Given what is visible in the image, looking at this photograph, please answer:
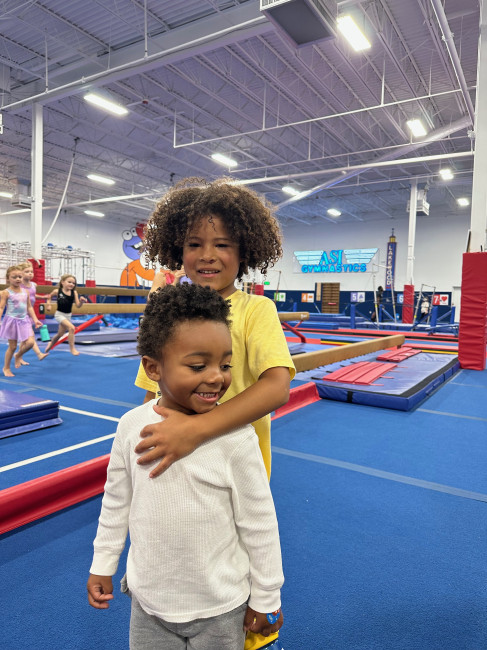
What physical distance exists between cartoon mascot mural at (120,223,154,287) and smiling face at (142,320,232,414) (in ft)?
78.5

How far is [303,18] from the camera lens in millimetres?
5551

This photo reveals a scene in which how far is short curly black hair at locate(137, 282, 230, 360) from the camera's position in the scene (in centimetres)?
84

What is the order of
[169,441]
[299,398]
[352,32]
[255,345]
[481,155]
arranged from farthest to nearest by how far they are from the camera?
[352,32] → [481,155] → [299,398] → [255,345] → [169,441]

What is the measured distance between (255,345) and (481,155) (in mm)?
7027

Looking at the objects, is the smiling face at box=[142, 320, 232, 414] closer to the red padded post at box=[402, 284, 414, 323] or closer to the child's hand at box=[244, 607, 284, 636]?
the child's hand at box=[244, 607, 284, 636]

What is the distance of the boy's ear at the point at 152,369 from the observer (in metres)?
0.88

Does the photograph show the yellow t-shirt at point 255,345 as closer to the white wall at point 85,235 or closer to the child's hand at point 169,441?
the child's hand at point 169,441

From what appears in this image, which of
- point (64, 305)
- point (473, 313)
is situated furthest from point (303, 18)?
point (64, 305)

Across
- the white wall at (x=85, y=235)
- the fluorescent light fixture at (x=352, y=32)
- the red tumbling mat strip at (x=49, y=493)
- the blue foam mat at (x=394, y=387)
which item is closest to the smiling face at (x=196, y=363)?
the red tumbling mat strip at (x=49, y=493)

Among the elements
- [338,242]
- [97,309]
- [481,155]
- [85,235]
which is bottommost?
[97,309]

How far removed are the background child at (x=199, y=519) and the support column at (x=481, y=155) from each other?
22.0 ft

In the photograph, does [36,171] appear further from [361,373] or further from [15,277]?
[361,373]

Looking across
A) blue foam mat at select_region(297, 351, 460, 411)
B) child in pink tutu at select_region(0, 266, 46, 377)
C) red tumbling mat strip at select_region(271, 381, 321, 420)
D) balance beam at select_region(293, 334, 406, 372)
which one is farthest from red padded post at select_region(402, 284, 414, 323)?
child in pink tutu at select_region(0, 266, 46, 377)

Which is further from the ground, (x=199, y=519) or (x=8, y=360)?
(x=199, y=519)
